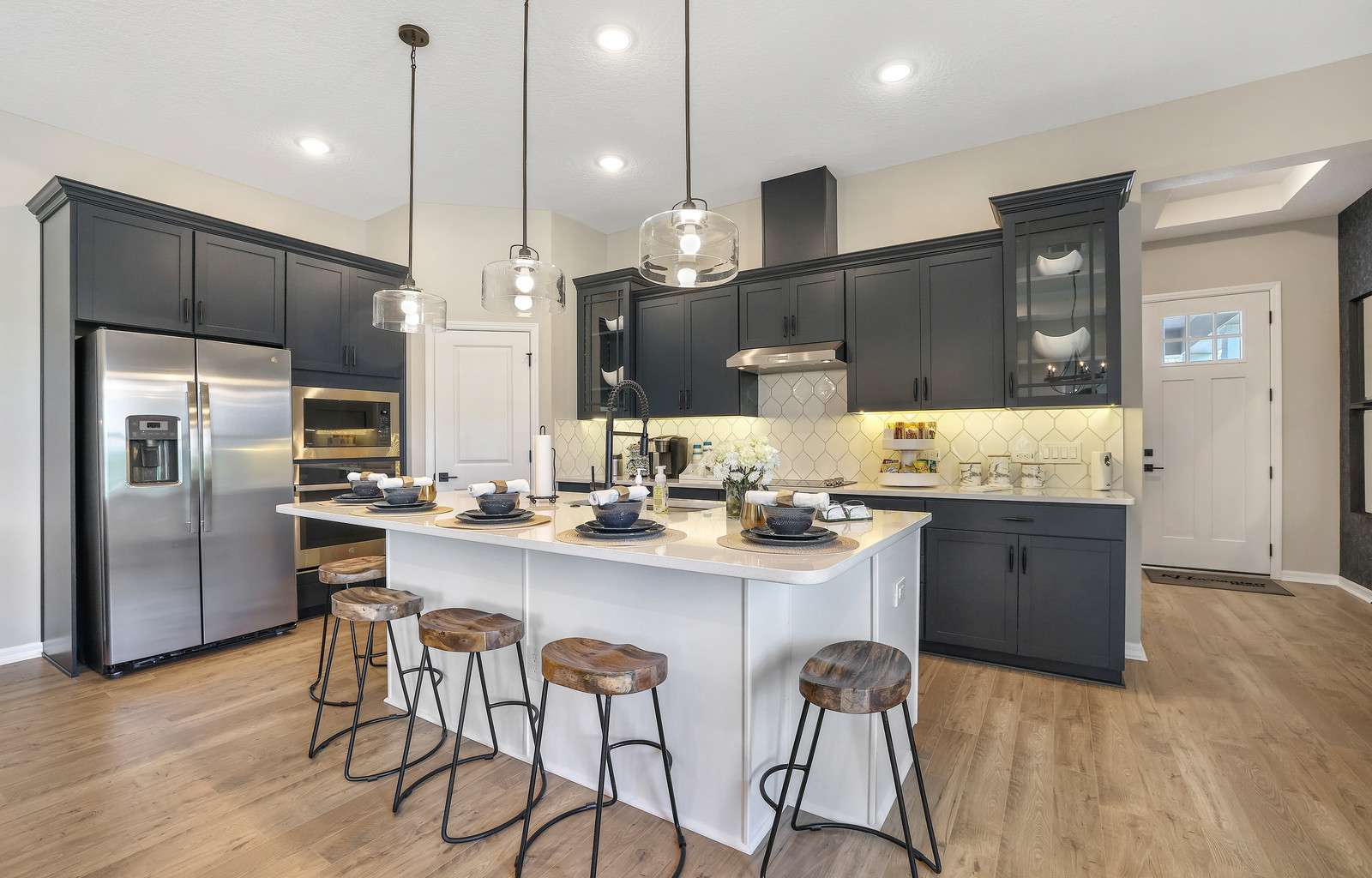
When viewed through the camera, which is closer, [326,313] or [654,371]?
[326,313]

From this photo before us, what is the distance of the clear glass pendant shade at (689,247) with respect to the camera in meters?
2.04

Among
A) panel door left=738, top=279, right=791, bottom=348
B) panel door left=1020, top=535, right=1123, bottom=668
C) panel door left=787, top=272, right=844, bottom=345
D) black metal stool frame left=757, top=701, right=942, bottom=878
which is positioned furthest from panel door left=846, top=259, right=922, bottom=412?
black metal stool frame left=757, top=701, right=942, bottom=878

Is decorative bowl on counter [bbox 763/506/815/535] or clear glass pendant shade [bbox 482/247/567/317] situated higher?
clear glass pendant shade [bbox 482/247/567/317]

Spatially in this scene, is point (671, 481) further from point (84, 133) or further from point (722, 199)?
point (84, 133)

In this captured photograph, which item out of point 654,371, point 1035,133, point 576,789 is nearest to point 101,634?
point 576,789

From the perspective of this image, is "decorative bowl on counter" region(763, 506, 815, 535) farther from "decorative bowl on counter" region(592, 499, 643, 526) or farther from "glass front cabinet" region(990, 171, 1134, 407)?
"glass front cabinet" region(990, 171, 1134, 407)

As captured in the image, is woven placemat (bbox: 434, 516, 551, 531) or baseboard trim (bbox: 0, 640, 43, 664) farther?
baseboard trim (bbox: 0, 640, 43, 664)

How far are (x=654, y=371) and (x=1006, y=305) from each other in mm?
2506

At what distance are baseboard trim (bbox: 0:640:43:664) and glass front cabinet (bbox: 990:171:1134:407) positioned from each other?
5661mm

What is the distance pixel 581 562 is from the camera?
212 cm

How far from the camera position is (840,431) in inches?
173

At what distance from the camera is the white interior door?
4.84 metres

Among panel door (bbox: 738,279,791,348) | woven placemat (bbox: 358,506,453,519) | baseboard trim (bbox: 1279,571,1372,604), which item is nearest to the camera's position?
woven placemat (bbox: 358,506,453,519)

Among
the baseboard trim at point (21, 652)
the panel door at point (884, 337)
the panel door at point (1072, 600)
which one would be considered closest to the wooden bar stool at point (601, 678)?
the panel door at point (1072, 600)
